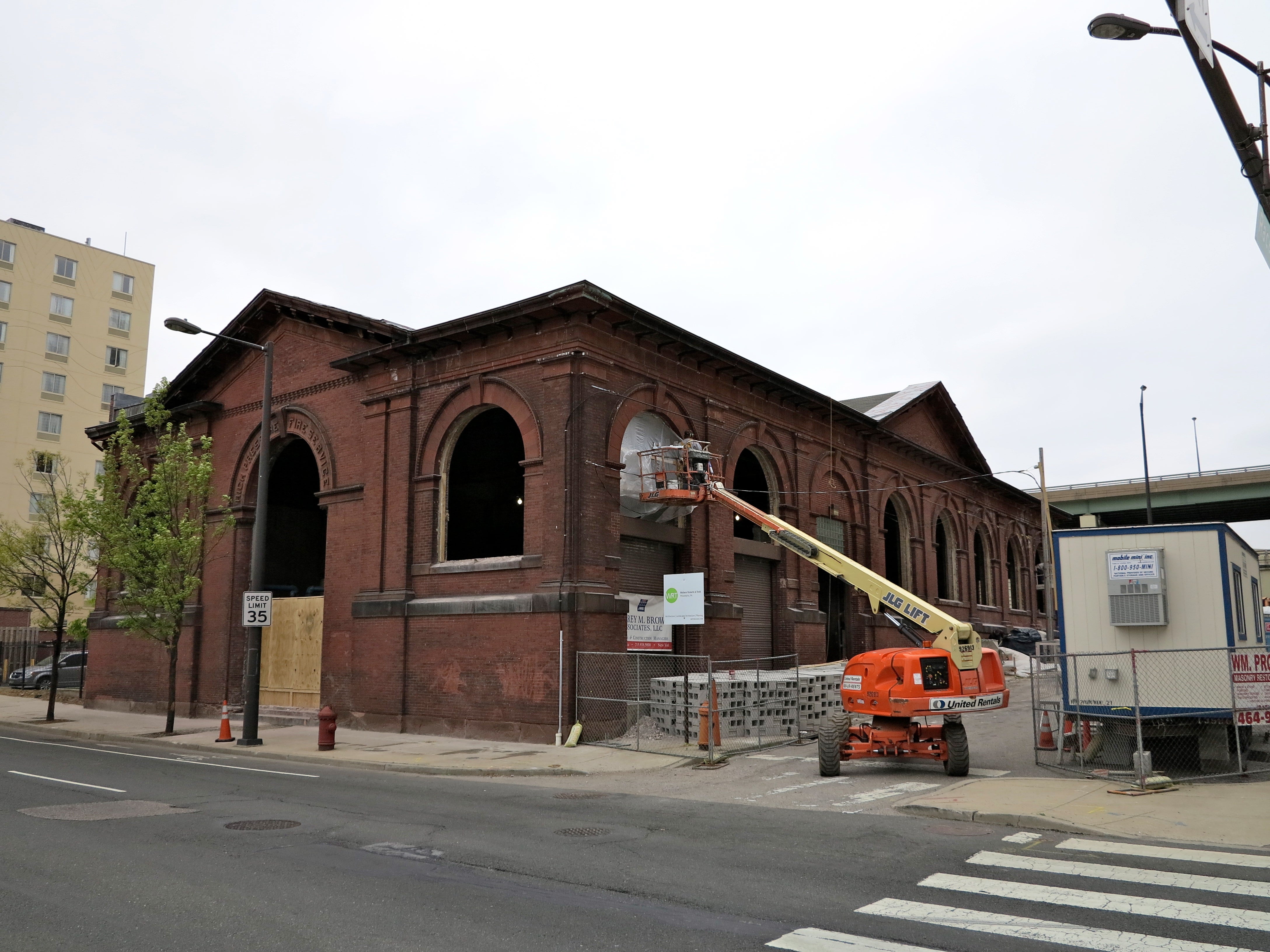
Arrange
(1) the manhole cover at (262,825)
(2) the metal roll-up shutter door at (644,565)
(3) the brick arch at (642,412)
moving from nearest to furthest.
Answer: (1) the manhole cover at (262,825) → (3) the brick arch at (642,412) → (2) the metal roll-up shutter door at (644,565)

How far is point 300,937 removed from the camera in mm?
6633

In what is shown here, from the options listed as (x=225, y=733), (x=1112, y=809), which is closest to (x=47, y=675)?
(x=225, y=733)

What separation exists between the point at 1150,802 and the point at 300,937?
10198 mm

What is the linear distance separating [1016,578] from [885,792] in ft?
139

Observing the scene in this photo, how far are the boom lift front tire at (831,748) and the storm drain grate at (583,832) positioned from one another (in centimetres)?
565

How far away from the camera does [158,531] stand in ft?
78.5

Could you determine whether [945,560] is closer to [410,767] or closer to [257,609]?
[257,609]

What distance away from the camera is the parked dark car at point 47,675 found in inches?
1601

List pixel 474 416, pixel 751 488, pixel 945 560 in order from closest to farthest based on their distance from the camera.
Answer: pixel 474 416 → pixel 751 488 → pixel 945 560

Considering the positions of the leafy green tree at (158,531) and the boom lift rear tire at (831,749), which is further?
the leafy green tree at (158,531)

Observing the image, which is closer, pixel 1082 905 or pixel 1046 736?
pixel 1082 905

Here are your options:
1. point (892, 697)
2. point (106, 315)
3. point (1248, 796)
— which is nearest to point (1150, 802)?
point (1248, 796)

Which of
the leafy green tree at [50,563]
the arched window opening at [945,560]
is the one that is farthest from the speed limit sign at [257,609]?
the arched window opening at [945,560]

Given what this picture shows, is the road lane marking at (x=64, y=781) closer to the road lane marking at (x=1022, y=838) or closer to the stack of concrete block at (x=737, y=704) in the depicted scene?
the stack of concrete block at (x=737, y=704)
